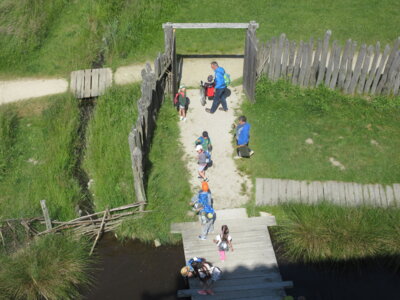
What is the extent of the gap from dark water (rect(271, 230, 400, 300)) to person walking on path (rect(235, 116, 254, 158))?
2895 millimetres

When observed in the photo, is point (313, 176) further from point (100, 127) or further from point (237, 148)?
point (100, 127)

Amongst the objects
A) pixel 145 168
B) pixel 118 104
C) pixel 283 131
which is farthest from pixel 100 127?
pixel 283 131

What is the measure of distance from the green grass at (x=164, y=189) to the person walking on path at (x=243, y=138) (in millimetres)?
1500

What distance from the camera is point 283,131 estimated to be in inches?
508

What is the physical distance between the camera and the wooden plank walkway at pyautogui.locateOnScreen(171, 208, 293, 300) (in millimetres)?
9227

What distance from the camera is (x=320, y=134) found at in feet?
42.0

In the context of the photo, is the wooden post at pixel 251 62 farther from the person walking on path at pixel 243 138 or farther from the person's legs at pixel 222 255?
the person's legs at pixel 222 255

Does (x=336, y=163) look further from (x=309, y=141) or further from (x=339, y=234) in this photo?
(x=339, y=234)

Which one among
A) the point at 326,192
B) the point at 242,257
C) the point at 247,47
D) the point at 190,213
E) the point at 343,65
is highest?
the point at 247,47

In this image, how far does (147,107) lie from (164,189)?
2138 mm

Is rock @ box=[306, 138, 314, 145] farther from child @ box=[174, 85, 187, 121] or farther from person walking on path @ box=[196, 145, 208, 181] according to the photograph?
child @ box=[174, 85, 187, 121]

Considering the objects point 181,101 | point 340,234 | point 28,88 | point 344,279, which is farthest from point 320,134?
point 28,88

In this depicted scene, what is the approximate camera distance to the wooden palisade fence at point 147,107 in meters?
10.4

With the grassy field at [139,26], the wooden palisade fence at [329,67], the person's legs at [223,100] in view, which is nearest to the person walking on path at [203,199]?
the person's legs at [223,100]
